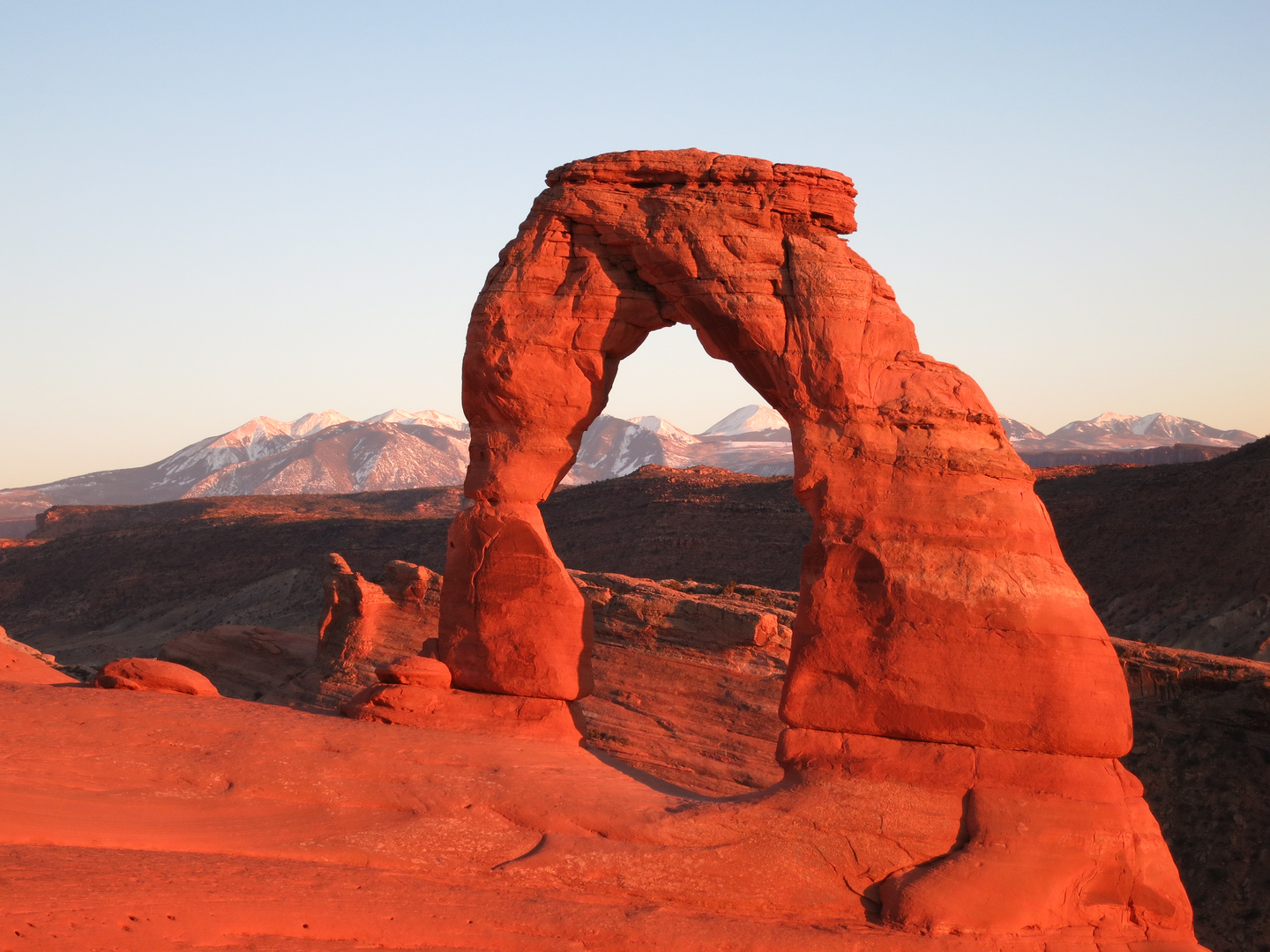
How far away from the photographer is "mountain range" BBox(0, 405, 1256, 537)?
12962 cm

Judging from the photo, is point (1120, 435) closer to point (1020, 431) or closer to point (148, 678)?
point (1020, 431)

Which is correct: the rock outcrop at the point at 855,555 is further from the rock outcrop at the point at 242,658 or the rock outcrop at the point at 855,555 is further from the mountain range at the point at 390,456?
the mountain range at the point at 390,456

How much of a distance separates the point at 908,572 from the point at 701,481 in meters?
39.1

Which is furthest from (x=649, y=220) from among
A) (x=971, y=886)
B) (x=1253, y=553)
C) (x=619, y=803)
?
(x=1253, y=553)

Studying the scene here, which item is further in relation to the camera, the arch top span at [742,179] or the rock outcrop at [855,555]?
the arch top span at [742,179]

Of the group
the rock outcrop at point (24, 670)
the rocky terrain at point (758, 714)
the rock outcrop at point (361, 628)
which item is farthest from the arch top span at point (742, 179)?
the rock outcrop at point (361, 628)

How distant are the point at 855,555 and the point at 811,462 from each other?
1.09m

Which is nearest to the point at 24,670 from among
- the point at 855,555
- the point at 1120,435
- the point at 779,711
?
the point at 779,711

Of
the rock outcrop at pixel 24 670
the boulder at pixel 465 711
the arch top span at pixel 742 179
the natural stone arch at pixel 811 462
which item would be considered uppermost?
the arch top span at pixel 742 179


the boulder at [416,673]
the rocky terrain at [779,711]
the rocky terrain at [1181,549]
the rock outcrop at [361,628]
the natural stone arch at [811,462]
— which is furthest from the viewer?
the rocky terrain at [1181,549]

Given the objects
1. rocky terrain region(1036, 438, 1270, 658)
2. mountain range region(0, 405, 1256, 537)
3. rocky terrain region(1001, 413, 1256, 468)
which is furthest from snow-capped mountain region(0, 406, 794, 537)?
rocky terrain region(1036, 438, 1270, 658)

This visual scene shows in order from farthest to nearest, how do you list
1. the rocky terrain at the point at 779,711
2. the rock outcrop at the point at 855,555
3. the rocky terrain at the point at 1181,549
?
the rocky terrain at the point at 1181,549 < the rock outcrop at the point at 855,555 < the rocky terrain at the point at 779,711

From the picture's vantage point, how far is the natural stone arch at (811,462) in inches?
437

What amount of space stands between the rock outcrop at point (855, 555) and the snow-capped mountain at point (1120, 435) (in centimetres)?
12001
